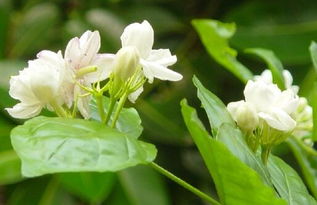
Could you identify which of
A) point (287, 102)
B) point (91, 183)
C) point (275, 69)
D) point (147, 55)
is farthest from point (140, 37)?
point (91, 183)

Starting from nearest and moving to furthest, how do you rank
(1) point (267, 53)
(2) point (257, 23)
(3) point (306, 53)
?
(1) point (267, 53) < (3) point (306, 53) < (2) point (257, 23)

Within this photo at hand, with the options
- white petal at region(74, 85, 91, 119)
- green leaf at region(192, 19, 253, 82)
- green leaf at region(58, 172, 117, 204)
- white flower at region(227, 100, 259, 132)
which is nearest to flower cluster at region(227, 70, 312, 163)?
white flower at region(227, 100, 259, 132)

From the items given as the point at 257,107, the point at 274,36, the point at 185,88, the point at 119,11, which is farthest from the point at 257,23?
the point at 257,107

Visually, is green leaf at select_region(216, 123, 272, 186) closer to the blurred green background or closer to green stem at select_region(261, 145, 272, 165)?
green stem at select_region(261, 145, 272, 165)

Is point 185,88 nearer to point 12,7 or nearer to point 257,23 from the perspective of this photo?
point 257,23

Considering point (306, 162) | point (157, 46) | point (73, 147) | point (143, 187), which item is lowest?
point (143, 187)

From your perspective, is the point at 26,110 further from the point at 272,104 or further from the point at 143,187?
the point at 143,187
